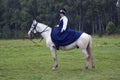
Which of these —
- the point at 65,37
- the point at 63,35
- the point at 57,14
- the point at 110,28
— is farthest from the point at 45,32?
the point at 57,14

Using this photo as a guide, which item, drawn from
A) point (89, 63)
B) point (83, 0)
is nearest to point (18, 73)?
point (89, 63)

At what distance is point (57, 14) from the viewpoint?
6744 cm

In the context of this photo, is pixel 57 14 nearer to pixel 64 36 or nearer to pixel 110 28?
pixel 110 28

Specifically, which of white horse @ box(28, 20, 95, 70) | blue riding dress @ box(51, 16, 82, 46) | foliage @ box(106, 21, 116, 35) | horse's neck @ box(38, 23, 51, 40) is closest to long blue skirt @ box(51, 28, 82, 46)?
blue riding dress @ box(51, 16, 82, 46)

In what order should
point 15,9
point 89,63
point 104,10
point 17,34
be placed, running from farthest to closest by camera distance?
point 15,9 < point 104,10 < point 17,34 < point 89,63

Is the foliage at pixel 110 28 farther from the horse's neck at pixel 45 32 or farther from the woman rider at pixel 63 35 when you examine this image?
the woman rider at pixel 63 35

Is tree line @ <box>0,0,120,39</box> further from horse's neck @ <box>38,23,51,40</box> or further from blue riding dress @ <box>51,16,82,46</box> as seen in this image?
blue riding dress @ <box>51,16,82,46</box>

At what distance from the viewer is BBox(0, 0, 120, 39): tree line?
66438mm

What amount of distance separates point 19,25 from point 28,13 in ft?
10.6

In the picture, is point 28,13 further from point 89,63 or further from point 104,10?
point 89,63

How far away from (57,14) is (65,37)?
55309 millimetres

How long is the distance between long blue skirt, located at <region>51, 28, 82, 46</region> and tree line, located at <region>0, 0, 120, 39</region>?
53.3 meters

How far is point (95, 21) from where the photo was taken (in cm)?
6819

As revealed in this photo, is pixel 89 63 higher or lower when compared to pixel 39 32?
lower
